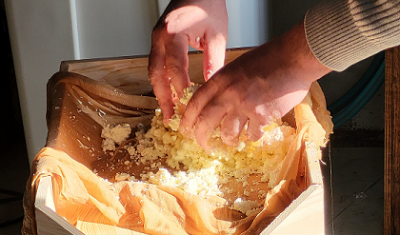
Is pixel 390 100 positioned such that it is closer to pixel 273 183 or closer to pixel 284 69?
pixel 273 183

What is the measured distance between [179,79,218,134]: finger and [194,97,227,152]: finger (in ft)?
0.04

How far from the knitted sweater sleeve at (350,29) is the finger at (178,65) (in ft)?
0.90

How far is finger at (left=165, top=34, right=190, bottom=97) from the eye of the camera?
78cm

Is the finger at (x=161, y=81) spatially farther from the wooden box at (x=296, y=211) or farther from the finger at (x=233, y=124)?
the wooden box at (x=296, y=211)

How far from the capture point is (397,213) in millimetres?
1227

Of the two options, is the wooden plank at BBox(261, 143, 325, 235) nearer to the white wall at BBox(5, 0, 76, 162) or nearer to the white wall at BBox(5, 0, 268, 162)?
the white wall at BBox(5, 0, 268, 162)

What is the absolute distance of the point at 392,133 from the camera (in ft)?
3.78

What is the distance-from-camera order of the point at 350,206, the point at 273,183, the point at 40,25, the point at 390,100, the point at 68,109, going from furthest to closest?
the point at 350,206 → the point at 40,25 → the point at 390,100 → the point at 68,109 → the point at 273,183

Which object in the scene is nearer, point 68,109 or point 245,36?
point 68,109

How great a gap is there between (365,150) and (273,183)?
1.06 metres

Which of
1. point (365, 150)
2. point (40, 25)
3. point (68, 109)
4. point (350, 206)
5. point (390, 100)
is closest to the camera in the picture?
point (68, 109)

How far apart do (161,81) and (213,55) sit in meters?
0.12

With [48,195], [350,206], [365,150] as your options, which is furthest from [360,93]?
[48,195]

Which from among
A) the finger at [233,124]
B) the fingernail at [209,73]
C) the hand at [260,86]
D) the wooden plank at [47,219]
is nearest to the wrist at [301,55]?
the hand at [260,86]
